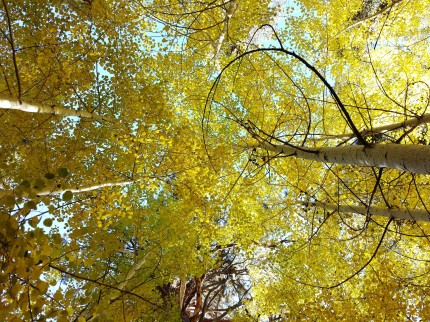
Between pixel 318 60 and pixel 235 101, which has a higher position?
pixel 318 60

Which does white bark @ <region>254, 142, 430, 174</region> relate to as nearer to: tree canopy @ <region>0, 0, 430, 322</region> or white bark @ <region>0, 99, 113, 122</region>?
tree canopy @ <region>0, 0, 430, 322</region>

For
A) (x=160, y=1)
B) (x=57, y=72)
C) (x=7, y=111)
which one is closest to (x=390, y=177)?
(x=160, y=1)

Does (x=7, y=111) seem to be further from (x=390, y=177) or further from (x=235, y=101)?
(x=390, y=177)

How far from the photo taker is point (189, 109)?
911cm

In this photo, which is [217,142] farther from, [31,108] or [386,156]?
[386,156]

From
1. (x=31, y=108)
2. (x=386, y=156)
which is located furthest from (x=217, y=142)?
(x=386, y=156)

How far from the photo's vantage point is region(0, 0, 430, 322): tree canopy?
16.7 feet

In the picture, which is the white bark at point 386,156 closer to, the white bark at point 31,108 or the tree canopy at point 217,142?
the tree canopy at point 217,142

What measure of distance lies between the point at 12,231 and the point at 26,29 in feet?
20.0

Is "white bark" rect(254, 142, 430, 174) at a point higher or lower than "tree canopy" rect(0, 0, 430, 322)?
lower

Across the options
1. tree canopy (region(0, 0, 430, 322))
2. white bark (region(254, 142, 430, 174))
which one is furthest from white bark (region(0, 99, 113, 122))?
white bark (region(254, 142, 430, 174))

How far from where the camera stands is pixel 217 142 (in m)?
8.02

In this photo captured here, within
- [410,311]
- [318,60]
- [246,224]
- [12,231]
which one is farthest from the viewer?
[318,60]

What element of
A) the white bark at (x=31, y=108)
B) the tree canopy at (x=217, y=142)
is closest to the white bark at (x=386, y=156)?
the tree canopy at (x=217, y=142)
